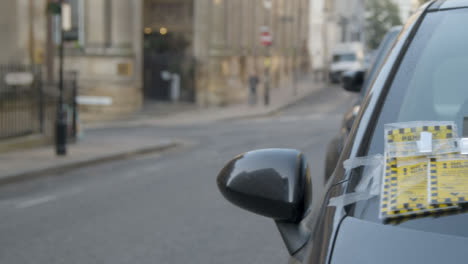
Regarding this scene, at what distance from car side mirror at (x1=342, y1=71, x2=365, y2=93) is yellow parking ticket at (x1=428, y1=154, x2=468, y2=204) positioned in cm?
680

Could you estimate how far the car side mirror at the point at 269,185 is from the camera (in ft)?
7.14

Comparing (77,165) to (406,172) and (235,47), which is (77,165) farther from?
(235,47)

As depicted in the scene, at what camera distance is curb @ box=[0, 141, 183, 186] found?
476 inches

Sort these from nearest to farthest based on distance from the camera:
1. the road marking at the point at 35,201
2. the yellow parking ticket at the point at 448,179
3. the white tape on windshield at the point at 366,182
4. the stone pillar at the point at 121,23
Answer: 1. the yellow parking ticket at the point at 448,179
2. the white tape on windshield at the point at 366,182
3. the road marking at the point at 35,201
4. the stone pillar at the point at 121,23

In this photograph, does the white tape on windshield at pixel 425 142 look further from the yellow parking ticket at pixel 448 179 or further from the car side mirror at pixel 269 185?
the car side mirror at pixel 269 185

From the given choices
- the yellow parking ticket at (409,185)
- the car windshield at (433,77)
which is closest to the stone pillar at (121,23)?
the car windshield at (433,77)

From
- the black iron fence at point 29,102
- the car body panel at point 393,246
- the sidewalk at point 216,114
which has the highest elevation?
the car body panel at point 393,246

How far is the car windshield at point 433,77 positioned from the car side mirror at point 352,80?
6225mm

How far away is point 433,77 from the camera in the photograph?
238 cm

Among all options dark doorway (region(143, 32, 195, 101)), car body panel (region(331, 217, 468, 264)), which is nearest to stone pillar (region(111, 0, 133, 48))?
dark doorway (region(143, 32, 195, 101))

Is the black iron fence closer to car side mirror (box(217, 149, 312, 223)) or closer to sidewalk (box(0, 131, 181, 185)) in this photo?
sidewalk (box(0, 131, 181, 185))

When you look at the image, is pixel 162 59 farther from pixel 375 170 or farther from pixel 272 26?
pixel 375 170

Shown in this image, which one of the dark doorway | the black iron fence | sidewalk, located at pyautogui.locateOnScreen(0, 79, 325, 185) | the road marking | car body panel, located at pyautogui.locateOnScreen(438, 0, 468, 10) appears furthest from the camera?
the dark doorway

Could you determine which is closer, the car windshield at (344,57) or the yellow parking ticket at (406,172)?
the yellow parking ticket at (406,172)
